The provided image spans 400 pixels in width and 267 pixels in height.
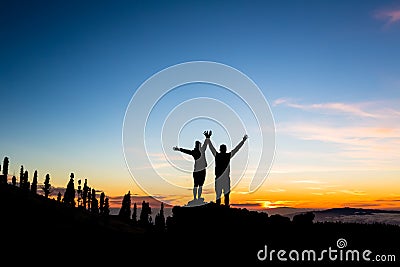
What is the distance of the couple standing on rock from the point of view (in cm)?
2186

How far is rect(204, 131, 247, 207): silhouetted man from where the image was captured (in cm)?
2184

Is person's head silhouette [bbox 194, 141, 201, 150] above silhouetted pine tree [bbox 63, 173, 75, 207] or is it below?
above

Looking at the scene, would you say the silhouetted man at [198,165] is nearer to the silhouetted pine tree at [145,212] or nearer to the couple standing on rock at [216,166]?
the couple standing on rock at [216,166]

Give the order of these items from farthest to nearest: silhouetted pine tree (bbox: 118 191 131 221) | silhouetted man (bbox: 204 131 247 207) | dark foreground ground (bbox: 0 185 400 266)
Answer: silhouetted pine tree (bbox: 118 191 131 221) < silhouetted man (bbox: 204 131 247 207) < dark foreground ground (bbox: 0 185 400 266)

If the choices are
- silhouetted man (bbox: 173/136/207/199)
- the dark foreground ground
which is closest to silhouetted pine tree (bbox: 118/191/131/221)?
the dark foreground ground

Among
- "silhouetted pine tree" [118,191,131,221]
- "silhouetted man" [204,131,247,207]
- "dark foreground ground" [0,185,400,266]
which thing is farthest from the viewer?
"silhouetted pine tree" [118,191,131,221]

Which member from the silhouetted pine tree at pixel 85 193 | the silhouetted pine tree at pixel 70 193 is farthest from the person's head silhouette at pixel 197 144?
the silhouetted pine tree at pixel 85 193

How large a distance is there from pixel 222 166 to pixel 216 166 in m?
0.40

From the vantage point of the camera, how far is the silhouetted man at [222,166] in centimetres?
2184

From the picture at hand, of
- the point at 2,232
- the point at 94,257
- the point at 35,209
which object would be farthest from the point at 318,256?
the point at 35,209

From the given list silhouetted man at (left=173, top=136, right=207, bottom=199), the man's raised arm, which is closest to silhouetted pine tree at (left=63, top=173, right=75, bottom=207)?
silhouetted man at (left=173, top=136, right=207, bottom=199)

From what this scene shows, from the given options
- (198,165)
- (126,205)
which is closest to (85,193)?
(126,205)

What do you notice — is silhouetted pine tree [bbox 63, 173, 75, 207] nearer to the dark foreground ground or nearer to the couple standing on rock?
the dark foreground ground

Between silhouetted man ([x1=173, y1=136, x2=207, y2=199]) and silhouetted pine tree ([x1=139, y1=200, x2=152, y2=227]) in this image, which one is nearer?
silhouetted man ([x1=173, y1=136, x2=207, y2=199])
